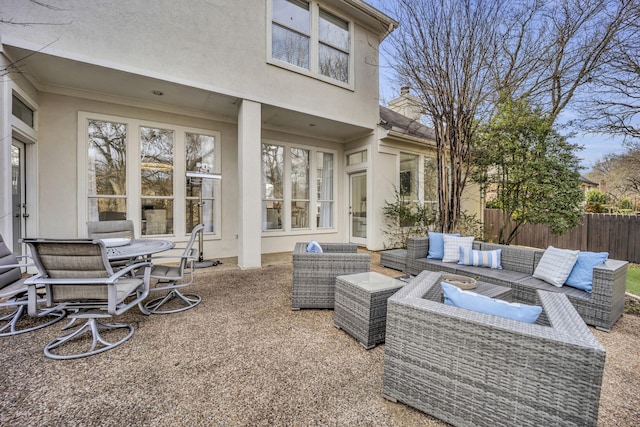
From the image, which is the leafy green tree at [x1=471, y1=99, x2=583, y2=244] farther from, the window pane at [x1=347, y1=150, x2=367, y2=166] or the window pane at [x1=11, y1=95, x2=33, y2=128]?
the window pane at [x1=11, y1=95, x2=33, y2=128]

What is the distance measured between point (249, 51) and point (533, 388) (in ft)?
20.5

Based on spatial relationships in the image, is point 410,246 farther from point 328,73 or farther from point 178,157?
point 178,157

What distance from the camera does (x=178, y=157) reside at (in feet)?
19.1

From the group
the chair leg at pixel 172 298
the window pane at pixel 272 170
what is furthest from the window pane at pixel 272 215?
the chair leg at pixel 172 298

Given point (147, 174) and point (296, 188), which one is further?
point (296, 188)

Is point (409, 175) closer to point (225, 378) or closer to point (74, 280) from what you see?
point (225, 378)

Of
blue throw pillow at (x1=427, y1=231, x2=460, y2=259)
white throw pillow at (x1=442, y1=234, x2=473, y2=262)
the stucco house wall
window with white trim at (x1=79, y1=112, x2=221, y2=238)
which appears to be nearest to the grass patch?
white throw pillow at (x1=442, y1=234, x2=473, y2=262)

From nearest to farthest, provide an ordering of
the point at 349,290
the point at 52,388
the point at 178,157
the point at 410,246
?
the point at 52,388 < the point at 349,290 < the point at 410,246 < the point at 178,157

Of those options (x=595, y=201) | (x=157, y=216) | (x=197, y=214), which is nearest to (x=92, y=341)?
(x=157, y=216)

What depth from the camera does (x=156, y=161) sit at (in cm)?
564

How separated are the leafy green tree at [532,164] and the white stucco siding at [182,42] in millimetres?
3474

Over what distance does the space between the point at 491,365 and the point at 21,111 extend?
675 centimetres

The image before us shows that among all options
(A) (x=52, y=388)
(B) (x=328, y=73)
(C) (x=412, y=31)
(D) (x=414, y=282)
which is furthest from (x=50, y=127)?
(C) (x=412, y=31)

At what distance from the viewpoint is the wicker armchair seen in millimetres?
3227
